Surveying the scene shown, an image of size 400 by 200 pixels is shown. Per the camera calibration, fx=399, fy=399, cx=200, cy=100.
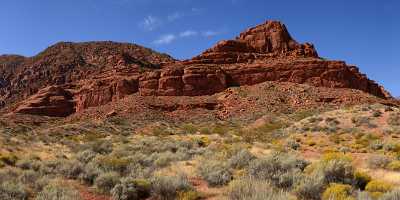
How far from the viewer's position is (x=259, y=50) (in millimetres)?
81000

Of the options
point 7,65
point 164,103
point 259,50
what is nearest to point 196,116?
point 164,103

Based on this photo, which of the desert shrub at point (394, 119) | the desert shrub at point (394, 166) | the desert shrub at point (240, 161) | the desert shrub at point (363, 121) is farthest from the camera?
the desert shrub at point (363, 121)

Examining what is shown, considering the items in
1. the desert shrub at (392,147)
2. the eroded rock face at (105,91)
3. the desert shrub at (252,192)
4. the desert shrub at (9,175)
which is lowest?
the desert shrub at (9,175)

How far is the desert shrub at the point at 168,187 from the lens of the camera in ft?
29.5

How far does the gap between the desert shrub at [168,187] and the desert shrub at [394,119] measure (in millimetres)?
22586

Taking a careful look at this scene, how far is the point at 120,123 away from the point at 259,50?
3877cm

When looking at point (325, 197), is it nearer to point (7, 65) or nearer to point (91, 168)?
point (91, 168)

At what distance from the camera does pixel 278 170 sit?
1023cm

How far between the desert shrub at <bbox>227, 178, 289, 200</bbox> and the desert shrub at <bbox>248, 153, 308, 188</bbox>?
97 centimetres

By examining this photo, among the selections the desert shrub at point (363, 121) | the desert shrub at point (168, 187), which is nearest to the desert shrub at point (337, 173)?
the desert shrub at point (168, 187)

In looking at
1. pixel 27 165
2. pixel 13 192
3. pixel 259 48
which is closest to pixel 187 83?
pixel 259 48

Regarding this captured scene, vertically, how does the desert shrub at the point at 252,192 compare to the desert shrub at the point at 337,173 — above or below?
below

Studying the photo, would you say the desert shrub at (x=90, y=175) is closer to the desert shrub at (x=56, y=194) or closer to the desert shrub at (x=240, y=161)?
the desert shrub at (x=56, y=194)

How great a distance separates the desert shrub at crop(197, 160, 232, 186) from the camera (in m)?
10.0
